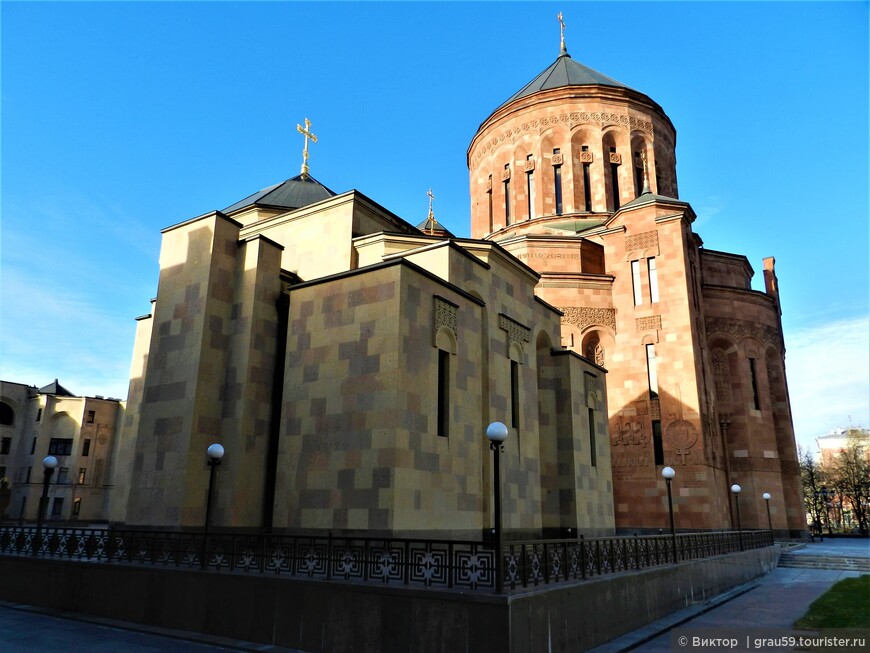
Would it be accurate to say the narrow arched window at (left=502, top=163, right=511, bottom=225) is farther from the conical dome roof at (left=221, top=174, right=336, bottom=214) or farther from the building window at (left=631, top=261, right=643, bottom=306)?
the conical dome roof at (left=221, top=174, right=336, bottom=214)

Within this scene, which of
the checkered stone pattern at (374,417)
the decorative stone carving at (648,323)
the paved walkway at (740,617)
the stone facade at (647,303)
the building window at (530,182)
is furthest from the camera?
the building window at (530,182)

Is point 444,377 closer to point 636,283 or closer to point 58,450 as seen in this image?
point 636,283

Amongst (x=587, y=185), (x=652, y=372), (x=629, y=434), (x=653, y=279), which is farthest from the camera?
(x=587, y=185)

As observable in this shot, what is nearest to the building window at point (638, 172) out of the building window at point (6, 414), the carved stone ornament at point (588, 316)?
the carved stone ornament at point (588, 316)

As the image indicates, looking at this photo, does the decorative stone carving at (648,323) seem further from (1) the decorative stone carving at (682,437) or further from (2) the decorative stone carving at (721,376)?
(2) the decorative stone carving at (721,376)

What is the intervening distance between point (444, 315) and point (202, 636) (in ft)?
26.2

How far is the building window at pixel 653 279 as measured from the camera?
89.2 ft

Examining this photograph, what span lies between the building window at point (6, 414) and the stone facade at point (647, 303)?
41.0 m

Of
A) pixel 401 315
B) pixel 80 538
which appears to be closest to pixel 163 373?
pixel 80 538

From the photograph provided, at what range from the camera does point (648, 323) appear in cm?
2692

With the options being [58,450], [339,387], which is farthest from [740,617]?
[58,450]

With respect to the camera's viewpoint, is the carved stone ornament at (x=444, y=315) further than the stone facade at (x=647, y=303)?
No

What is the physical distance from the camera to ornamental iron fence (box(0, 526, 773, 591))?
8.39m

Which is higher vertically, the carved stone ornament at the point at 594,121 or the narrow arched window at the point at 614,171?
the carved stone ornament at the point at 594,121
